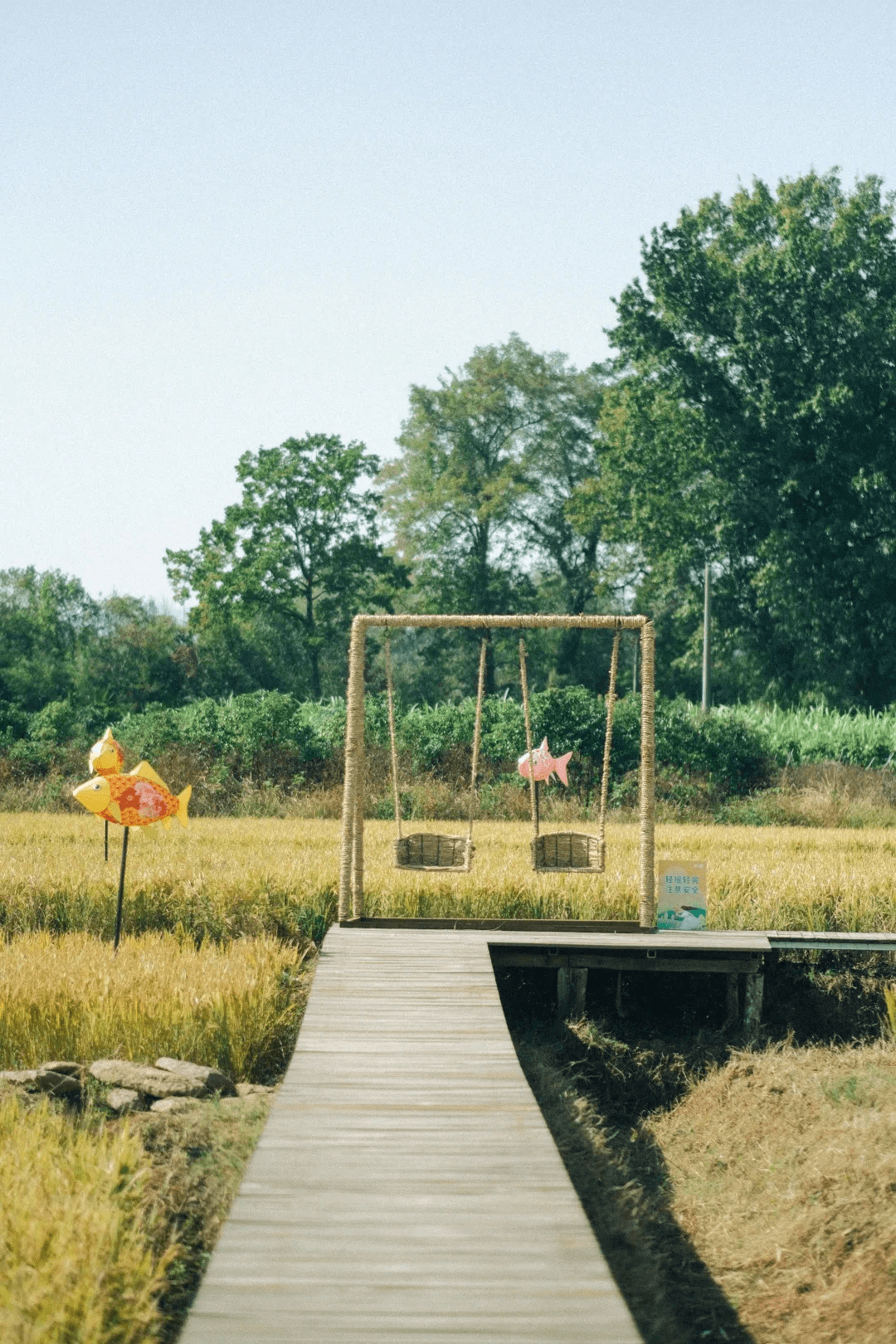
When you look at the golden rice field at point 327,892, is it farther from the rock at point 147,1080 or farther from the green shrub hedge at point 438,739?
the green shrub hedge at point 438,739

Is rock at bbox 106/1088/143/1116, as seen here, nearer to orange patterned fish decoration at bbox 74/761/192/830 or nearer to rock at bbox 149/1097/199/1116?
rock at bbox 149/1097/199/1116

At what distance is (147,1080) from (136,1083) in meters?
0.06

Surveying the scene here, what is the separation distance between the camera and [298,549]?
138 ft

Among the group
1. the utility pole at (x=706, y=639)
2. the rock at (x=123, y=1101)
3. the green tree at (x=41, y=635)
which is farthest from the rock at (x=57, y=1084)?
the utility pole at (x=706, y=639)

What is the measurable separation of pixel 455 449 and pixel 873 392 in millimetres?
19079

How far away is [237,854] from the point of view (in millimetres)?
12727

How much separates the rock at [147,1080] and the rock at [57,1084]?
0.14 metres

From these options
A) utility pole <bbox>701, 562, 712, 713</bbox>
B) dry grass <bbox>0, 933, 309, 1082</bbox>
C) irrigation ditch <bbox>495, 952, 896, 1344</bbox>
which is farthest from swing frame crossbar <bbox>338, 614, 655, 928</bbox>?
utility pole <bbox>701, 562, 712, 713</bbox>

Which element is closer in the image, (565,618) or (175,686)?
(565,618)

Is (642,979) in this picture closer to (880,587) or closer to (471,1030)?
(471,1030)

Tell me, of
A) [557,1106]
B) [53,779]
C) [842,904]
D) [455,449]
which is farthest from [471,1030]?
[455,449]

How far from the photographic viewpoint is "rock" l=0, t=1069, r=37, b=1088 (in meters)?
6.70

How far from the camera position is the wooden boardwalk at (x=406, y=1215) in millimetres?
3559

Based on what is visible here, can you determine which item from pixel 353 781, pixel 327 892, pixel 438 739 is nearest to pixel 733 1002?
pixel 327 892
